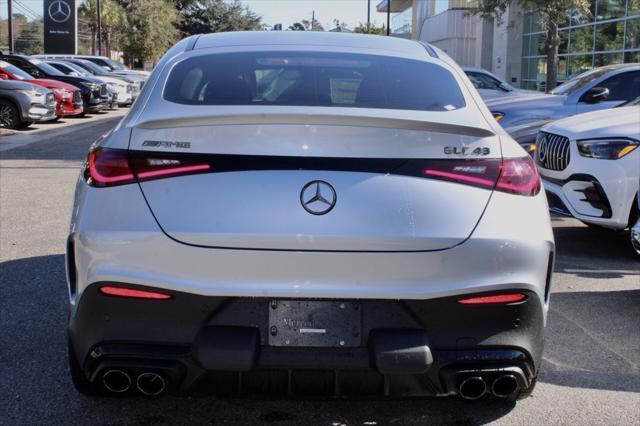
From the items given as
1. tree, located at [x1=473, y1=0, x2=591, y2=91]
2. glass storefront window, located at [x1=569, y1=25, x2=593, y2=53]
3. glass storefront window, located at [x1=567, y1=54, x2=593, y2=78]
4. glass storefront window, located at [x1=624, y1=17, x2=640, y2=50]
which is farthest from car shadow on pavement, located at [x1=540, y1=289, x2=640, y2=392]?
glass storefront window, located at [x1=569, y1=25, x2=593, y2=53]

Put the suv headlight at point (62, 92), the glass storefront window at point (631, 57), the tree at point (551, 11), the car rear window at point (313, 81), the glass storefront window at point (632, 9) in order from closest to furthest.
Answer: the car rear window at point (313, 81) → the tree at point (551, 11) → the suv headlight at point (62, 92) → the glass storefront window at point (632, 9) → the glass storefront window at point (631, 57)

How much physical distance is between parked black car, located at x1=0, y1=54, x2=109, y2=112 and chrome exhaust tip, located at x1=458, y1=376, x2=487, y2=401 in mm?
22466

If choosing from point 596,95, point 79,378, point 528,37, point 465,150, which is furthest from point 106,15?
point 465,150

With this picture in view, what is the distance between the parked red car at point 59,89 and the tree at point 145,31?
38572mm

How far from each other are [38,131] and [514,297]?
17930mm

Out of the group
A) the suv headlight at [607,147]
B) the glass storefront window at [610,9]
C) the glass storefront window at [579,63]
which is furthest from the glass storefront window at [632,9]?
the suv headlight at [607,147]

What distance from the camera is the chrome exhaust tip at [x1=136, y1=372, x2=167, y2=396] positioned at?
301 cm

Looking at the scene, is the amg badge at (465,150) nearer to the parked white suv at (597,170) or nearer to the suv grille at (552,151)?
the parked white suv at (597,170)

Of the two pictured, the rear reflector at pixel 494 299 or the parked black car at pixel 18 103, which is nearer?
the rear reflector at pixel 494 299

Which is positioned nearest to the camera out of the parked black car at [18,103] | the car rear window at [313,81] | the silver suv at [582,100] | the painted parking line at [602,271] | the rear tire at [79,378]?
the rear tire at [79,378]

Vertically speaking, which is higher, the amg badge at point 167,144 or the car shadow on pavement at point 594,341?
the amg badge at point 167,144

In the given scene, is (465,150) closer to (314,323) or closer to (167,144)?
(314,323)

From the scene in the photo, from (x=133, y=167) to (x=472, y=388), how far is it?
1.56 m

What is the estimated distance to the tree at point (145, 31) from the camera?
59.7 meters
